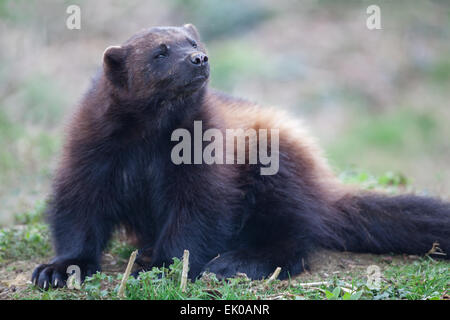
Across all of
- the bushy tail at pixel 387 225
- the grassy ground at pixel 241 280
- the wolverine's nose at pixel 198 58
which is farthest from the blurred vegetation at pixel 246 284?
the wolverine's nose at pixel 198 58

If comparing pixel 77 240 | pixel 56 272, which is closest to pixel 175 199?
pixel 77 240

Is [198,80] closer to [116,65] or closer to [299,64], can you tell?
[116,65]

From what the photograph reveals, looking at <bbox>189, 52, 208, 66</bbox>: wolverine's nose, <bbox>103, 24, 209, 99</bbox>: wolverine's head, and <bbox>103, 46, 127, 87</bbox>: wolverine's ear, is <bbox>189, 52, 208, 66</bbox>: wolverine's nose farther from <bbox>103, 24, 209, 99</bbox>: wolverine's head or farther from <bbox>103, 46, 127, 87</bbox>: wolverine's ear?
<bbox>103, 46, 127, 87</bbox>: wolverine's ear

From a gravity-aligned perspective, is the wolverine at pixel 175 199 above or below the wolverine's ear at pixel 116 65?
below

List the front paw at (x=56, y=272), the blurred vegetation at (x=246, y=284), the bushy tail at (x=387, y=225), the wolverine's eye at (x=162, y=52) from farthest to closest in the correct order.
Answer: the bushy tail at (x=387, y=225) → the wolverine's eye at (x=162, y=52) → the front paw at (x=56, y=272) → the blurred vegetation at (x=246, y=284)

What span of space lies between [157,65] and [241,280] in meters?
1.57

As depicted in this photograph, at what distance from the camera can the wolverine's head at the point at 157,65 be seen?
4188 mm

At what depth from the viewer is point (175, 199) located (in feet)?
14.4

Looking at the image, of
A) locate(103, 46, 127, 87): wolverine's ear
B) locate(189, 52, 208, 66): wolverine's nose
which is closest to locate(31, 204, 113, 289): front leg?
locate(103, 46, 127, 87): wolverine's ear

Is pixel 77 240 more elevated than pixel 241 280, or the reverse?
pixel 77 240

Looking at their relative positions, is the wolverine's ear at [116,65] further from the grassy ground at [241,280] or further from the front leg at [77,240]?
the grassy ground at [241,280]

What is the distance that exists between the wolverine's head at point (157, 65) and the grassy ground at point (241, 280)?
121cm

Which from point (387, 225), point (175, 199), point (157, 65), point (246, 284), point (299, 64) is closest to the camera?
point (246, 284)
